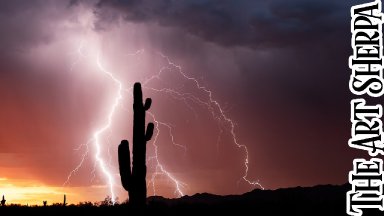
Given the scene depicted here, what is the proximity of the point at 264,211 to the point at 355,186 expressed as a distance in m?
7.69

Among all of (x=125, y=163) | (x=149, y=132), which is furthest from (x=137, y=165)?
(x=149, y=132)

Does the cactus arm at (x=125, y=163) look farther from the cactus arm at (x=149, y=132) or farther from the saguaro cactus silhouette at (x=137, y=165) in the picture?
the cactus arm at (x=149, y=132)

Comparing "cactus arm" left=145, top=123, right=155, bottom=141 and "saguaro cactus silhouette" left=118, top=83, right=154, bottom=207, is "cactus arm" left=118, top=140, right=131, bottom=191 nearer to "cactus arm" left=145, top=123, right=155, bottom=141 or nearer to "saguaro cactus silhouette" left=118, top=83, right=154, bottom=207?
"saguaro cactus silhouette" left=118, top=83, right=154, bottom=207

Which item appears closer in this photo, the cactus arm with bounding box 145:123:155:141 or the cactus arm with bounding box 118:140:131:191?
the cactus arm with bounding box 118:140:131:191

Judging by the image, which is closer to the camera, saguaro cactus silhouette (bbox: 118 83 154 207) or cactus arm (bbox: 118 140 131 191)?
cactus arm (bbox: 118 140 131 191)

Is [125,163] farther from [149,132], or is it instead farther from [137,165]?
[149,132]

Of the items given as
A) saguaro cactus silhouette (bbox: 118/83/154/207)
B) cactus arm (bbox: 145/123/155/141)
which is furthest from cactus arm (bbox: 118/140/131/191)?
cactus arm (bbox: 145/123/155/141)

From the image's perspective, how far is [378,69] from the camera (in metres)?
17.5

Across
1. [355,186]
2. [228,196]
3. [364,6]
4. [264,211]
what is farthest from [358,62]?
[228,196]

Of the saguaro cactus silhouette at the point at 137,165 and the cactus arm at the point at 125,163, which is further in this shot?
the saguaro cactus silhouette at the point at 137,165

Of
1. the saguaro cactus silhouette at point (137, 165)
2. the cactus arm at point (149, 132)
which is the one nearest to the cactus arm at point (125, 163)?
the saguaro cactus silhouette at point (137, 165)

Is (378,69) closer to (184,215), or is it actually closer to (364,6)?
(364,6)

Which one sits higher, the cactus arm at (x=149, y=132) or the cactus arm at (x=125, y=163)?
the cactus arm at (x=149, y=132)

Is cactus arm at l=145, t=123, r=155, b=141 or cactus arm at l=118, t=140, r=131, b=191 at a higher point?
cactus arm at l=145, t=123, r=155, b=141
